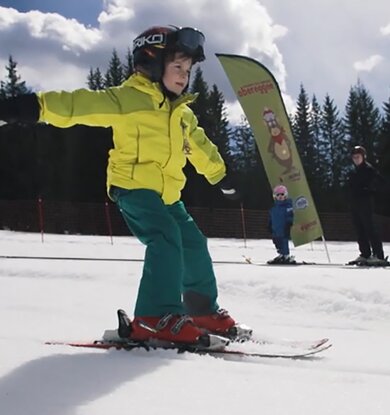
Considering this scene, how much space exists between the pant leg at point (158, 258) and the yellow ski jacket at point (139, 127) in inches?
4.9

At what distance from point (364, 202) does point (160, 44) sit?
616cm

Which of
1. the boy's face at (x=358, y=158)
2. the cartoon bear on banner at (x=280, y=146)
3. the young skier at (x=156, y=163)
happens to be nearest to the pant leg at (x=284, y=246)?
the boy's face at (x=358, y=158)

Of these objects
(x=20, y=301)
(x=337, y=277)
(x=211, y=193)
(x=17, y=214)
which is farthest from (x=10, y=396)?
(x=211, y=193)

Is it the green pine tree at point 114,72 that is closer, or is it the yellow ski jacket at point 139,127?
the yellow ski jacket at point 139,127

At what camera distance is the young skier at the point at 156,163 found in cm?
261

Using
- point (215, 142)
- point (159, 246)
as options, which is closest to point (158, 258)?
point (159, 246)

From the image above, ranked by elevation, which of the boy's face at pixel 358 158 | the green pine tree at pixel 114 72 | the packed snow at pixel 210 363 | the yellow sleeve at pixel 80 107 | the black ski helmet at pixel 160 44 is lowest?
the packed snow at pixel 210 363

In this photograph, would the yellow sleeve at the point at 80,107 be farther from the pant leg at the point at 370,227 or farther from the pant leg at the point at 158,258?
the pant leg at the point at 370,227

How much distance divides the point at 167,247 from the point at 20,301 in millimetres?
1809

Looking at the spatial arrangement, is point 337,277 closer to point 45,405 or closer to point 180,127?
point 180,127

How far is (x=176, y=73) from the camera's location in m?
2.92

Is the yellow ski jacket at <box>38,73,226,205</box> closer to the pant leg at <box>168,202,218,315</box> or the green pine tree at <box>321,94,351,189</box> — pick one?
the pant leg at <box>168,202,218,315</box>

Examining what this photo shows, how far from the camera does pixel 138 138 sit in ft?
9.21

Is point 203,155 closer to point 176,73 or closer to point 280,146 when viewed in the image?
point 176,73
